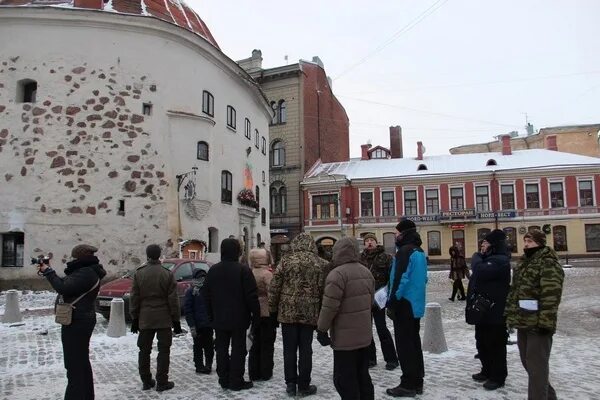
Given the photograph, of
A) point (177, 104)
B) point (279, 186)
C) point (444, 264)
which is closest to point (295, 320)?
point (177, 104)

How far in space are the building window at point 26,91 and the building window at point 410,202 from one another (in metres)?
29.4

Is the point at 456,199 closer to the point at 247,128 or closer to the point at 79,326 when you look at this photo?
the point at 247,128

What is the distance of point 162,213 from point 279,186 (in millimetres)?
23344

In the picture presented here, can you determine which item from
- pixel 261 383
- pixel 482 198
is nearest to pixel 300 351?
pixel 261 383

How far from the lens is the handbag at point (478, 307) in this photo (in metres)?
6.26

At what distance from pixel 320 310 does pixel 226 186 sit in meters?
20.9

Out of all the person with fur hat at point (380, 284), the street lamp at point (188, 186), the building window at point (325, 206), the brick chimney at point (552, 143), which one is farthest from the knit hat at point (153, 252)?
the brick chimney at point (552, 143)

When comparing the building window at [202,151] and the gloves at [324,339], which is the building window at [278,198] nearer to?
the building window at [202,151]

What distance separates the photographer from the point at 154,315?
21.7 feet

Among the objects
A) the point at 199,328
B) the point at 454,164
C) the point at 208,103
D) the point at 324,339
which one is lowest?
the point at 199,328

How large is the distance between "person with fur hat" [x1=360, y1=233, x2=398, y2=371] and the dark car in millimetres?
5343

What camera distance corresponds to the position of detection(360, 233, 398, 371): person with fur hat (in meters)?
7.41

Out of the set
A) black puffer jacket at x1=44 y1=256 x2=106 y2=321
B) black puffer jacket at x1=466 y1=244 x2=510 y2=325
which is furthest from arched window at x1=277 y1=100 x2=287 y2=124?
black puffer jacket at x1=44 y1=256 x2=106 y2=321

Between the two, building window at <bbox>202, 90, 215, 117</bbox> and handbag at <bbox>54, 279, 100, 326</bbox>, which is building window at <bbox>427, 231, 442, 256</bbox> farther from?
handbag at <bbox>54, 279, 100, 326</bbox>
